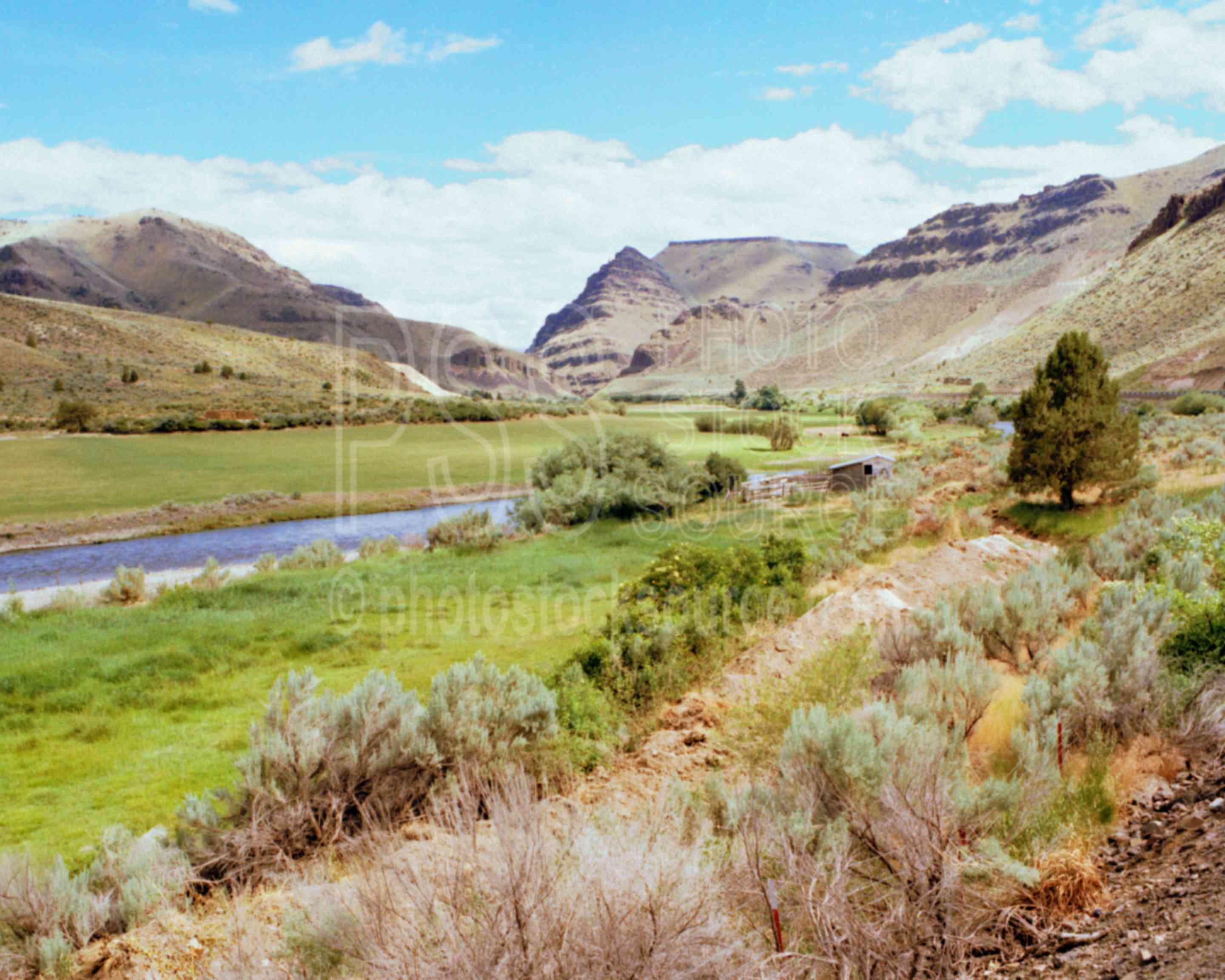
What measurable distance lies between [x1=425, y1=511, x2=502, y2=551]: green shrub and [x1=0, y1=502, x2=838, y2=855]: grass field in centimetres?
97

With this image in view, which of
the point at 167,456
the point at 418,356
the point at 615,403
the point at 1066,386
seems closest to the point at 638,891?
the point at 1066,386

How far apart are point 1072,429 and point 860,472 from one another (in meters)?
13.0

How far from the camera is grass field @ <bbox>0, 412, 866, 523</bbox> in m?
30.4

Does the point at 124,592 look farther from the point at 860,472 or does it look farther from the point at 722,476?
the point at 860,472

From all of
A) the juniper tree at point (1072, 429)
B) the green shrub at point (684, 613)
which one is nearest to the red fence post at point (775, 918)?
the green shrub at point (684, 613)

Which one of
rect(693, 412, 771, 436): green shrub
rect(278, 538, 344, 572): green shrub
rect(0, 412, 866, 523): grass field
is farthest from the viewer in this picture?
rect(693, 412, 771, 436): green shrub

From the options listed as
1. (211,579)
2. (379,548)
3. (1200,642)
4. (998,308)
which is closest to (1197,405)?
(379,548)

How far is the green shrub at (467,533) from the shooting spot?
21.1 meters

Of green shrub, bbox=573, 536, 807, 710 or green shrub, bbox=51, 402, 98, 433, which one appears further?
green shrub, bbox=51, 402, 98, 433

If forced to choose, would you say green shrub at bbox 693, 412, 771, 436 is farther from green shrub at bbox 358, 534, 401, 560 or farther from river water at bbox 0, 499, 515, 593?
green shrub at bbox 358, 534, 401, 560

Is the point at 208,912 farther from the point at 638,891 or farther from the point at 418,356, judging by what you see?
the point at 418,356

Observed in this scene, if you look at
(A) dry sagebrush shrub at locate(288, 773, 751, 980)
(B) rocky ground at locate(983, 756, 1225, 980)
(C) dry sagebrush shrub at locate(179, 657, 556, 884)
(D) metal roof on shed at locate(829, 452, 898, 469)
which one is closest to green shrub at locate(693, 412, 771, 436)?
(D) metal roof on shed at locate(829, 452, 898, 469)

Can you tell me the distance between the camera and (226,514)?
29.6 m

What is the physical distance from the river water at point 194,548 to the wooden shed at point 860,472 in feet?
44.9
